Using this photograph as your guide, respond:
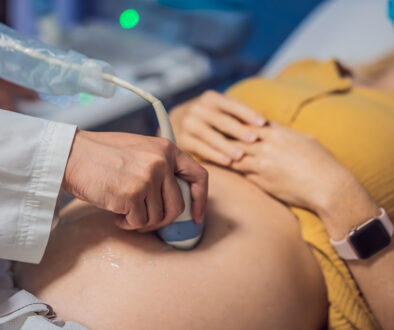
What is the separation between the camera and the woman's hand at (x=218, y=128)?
A: 0.78 m

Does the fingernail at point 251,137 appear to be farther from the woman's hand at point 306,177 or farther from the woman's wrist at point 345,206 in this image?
the woman's wrist at point 345,206

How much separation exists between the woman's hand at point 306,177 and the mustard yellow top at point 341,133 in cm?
4

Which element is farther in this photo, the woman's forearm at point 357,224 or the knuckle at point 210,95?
the knuckle at point 210,95

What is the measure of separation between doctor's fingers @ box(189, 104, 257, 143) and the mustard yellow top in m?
0.11

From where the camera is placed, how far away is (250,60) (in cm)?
202

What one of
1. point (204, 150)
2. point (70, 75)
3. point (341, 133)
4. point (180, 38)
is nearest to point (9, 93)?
point (70, 75)

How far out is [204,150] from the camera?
799 millimetres

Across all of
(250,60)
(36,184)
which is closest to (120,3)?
(250,60)

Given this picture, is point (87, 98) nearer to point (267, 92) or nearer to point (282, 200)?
point (267, 92)

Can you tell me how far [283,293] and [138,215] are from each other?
28cm

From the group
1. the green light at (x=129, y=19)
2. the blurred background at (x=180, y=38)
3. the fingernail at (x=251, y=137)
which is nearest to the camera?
the fingernail at (x=251, y=137)

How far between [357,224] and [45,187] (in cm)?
47

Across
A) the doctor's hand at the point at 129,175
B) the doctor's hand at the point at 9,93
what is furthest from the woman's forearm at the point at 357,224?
the doctor's hand at the point at 9,93

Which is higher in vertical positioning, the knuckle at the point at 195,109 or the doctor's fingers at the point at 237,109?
the doctor's fingers at the point at 237,109
